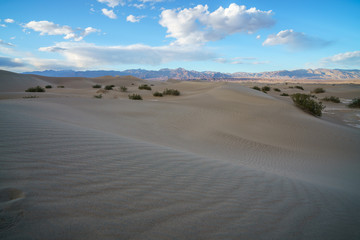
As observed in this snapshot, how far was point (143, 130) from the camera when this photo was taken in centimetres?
580

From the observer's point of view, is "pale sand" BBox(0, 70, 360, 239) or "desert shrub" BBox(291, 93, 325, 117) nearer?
"pale sand" BBox(0, 70, 360, 239)

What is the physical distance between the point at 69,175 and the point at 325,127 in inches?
337

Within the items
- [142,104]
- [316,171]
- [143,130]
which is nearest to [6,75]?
[142,104]

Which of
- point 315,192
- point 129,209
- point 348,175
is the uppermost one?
point 129,209

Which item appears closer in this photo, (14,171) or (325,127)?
(14,171)

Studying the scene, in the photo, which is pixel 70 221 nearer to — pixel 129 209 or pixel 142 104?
pixel 129 209

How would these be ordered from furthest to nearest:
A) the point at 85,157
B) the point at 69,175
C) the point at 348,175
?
the point at 348,175 → the point at 85,157 → the point at 69,175

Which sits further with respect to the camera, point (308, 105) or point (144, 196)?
point (308, 105)

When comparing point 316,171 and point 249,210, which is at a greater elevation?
point 249,210

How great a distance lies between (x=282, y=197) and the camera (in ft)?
8.18

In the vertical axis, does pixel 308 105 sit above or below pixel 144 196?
above

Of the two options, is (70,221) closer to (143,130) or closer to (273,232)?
(273,232)

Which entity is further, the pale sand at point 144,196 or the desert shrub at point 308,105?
the desert shrub at point 308,105

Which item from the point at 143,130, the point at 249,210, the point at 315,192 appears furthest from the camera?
the point at 143,130
